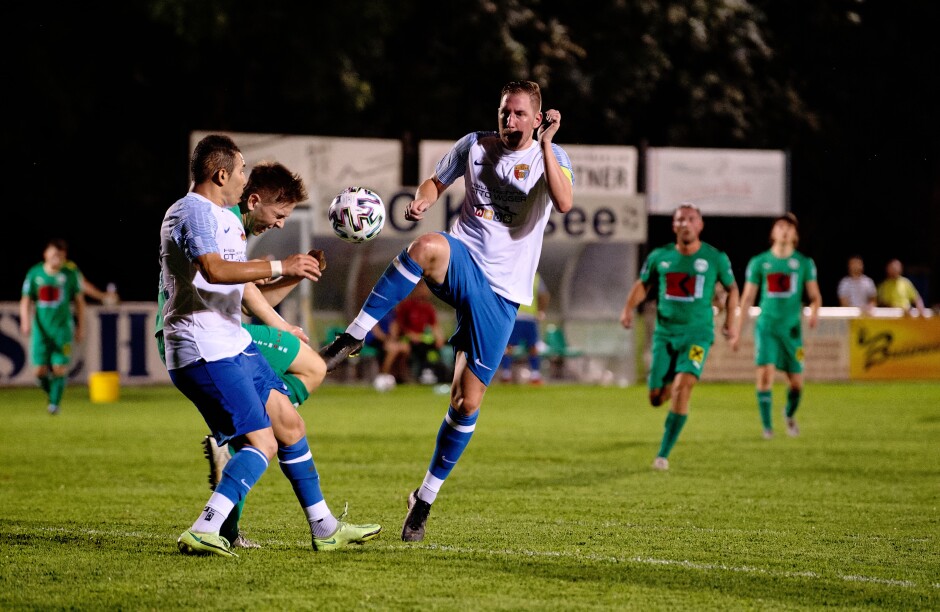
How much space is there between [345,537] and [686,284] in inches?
221

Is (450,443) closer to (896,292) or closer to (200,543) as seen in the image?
(200,543)

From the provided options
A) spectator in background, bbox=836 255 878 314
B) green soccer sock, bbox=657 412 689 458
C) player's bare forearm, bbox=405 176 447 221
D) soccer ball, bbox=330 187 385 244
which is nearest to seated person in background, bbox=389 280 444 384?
spectator in background, bbox=836 255 878 314

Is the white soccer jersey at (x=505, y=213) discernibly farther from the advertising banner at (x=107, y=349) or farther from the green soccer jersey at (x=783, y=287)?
the advertising banner at (x=107, y=349)

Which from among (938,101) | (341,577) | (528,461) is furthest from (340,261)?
(938,101)

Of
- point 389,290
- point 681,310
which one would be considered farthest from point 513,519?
point 681,310

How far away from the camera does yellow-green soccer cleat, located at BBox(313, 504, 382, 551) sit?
21.3 feet

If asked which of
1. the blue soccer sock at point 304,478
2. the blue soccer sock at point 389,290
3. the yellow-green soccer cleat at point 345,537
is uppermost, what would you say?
the blue soccer sock at point 389,290

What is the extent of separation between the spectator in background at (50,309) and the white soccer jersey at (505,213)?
10.9 meters

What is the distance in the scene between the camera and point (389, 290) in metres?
6.86

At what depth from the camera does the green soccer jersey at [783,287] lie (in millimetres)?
14273

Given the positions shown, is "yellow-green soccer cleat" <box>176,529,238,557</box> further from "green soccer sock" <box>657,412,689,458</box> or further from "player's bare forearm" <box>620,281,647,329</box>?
"player's bare forearm" <box>620,281,647,329</box>

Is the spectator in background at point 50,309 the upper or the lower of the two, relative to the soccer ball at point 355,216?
lower

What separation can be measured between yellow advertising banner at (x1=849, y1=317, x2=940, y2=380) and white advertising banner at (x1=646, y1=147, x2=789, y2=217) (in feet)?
9.44

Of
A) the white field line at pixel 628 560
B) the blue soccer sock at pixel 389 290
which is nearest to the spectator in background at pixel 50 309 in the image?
the white field line at pixel 628 560
